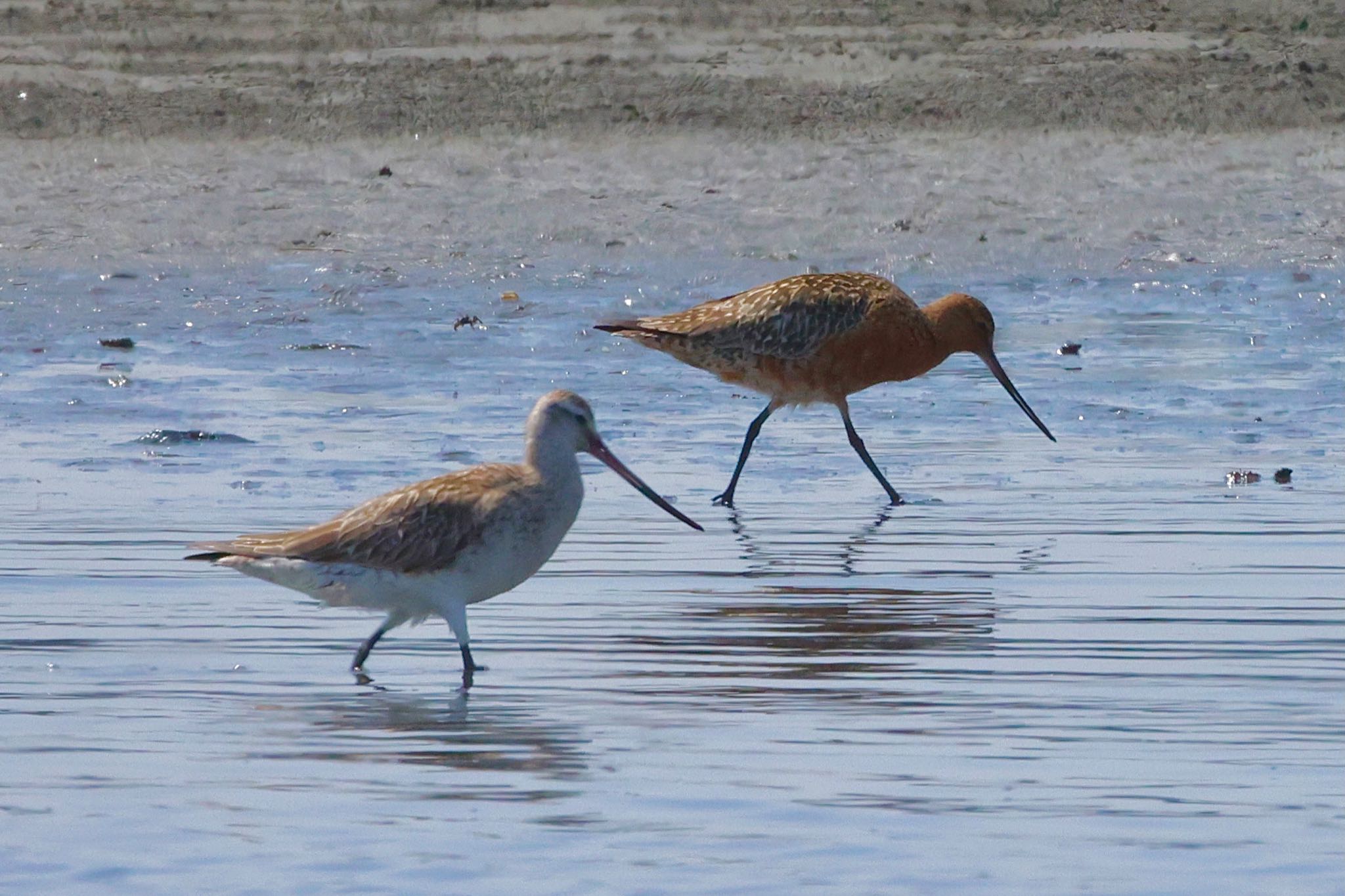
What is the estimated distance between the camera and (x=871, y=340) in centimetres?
1138

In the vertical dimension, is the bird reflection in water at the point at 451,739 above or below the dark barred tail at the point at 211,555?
below

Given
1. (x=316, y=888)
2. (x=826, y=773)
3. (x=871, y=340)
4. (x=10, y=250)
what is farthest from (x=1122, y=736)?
(x=10, y=250)

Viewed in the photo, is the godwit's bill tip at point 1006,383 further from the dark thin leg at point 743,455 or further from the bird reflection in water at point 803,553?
the bird reflection in water at point 803,553

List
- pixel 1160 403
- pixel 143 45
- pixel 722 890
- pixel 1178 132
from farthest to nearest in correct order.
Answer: pixel 143 45 < pixel 1178 132 < pixel 1160 403 < pixel 722 890

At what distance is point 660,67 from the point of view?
2056cm

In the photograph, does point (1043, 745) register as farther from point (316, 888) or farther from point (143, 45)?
point (143, 45)

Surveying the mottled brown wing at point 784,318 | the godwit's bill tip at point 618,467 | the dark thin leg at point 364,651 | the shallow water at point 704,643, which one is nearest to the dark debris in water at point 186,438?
the shallow water at point 704,643

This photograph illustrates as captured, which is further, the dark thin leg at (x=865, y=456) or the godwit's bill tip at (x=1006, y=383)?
the godwit's bill tip at (x=1006, y=383)

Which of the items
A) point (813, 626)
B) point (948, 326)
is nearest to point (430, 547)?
point (813, 626)

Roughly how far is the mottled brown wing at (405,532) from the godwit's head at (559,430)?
98 mm

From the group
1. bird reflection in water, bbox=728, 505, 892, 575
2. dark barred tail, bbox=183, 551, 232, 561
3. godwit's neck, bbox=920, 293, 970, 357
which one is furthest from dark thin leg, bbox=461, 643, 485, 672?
godwit's neck, bbox=920, 293, 970, 357

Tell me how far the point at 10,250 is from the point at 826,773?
12121 mm

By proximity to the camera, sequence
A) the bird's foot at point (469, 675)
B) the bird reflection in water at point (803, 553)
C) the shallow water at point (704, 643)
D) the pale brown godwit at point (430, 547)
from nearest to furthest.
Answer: the shallow water at point (704, 643) < the bird's foot at point (469, 675) < the pale brown godwit at point (430, 547) < the bird reflection in water at point (803, 553)

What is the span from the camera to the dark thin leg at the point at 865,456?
1002 centimetres
